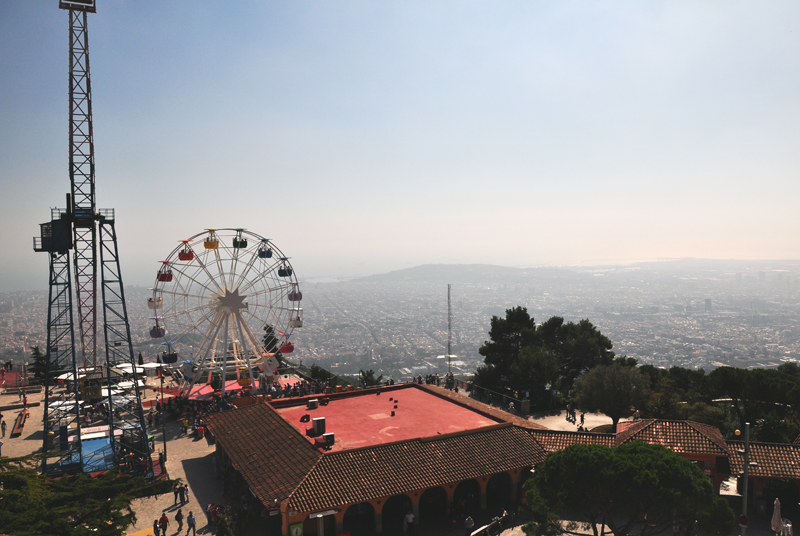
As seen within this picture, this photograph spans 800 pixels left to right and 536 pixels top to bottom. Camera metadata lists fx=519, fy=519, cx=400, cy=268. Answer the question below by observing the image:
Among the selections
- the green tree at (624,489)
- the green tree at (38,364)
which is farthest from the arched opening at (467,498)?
the green tree at (38,364)

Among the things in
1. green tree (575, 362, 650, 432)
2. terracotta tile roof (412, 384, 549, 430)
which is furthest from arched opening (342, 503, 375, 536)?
green tree (575, 362, 650, 432)

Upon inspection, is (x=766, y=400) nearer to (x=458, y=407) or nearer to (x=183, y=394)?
(x=458, y=407)

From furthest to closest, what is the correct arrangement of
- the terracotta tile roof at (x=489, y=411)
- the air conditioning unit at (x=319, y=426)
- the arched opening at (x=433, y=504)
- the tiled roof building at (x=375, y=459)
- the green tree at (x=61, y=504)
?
the terracotta tile roof at (x=489, y=411)
the air conditioning unit at (x=319, y=426)
the arched opening at (x=433, y=504)
the tiled roof building at (x=375, y=459)
the green tree at (x=61, y=504)

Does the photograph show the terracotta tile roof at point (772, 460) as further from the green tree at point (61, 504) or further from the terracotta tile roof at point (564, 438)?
the green tree at point (61, 504)

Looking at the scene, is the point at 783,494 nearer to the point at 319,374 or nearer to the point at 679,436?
the point at 679,436

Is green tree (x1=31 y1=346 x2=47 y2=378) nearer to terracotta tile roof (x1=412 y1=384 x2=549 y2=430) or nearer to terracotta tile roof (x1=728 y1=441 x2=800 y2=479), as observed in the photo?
terracotta tile roof (x1=412 y1=384 x2=549 y2=430)

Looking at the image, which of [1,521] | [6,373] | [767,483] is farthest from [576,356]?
[6,373]
